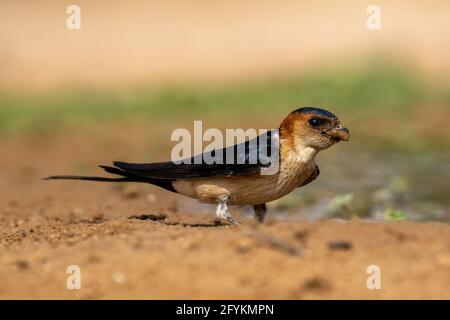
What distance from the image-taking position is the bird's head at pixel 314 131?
644 cm

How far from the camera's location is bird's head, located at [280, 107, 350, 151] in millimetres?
6438

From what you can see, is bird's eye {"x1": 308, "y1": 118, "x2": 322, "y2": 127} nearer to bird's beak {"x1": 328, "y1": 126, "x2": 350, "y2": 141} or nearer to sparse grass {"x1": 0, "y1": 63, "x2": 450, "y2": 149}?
bird's beak {"x1": 328, "y1": 126, "x2": 350, "y2": 141}

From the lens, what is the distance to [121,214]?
7641 mm

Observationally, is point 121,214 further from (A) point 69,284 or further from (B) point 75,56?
(B) point 75,56

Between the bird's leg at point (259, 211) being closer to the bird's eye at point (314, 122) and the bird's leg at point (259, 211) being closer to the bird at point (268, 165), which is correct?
the bird at point (268, 165)

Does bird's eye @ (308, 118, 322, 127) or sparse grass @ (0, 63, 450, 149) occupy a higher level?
sparse grass @ (0, 63, 450, 149)

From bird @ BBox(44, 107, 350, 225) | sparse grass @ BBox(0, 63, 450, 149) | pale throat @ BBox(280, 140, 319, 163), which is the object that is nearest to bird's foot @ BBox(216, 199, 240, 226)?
bird @ BBox(44, 107, 350, 225)

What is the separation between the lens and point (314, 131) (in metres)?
6.45

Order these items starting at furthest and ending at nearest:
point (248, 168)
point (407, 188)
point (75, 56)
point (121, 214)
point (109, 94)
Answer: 1. point (75, 56)
2. point (109, 94)
3. point (407, 188)
4. point (121, 214)
5. point (248, 168)

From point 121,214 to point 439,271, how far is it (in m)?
3.38

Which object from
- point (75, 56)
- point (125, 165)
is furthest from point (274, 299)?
point (75, 56)

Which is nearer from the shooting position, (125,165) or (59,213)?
(125,165)

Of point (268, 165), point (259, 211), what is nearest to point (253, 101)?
point (259, 211)

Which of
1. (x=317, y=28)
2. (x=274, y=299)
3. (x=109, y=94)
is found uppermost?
(x=317, y=28)
